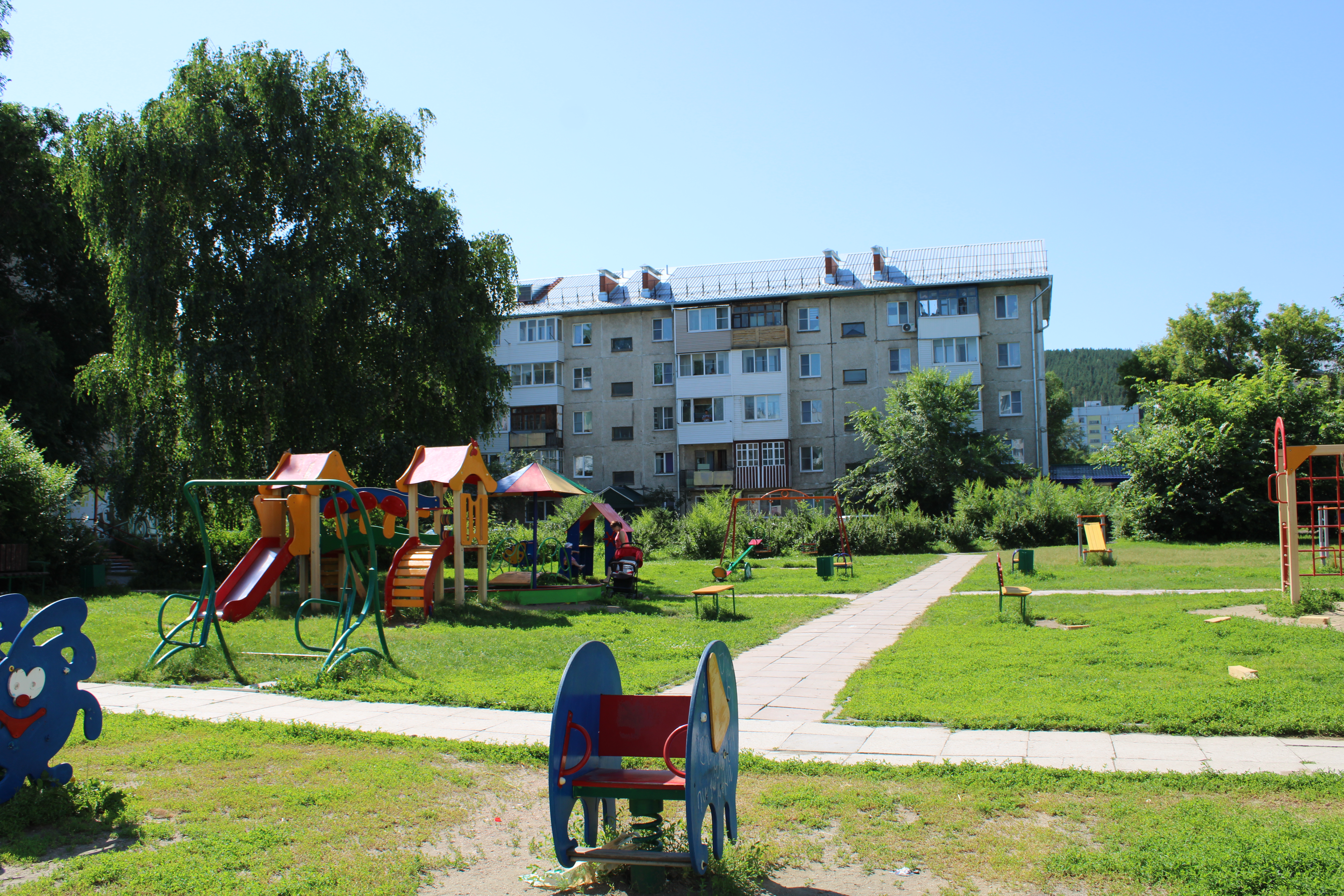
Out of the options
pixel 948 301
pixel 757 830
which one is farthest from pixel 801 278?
pixel 757 830

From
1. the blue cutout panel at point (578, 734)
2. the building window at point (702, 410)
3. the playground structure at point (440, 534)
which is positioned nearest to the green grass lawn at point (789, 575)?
the playground structure at point (440, 534)

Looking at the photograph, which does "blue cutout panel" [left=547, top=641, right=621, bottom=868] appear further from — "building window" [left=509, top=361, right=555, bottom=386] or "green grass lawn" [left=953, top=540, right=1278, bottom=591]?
"building window" [left=509, top=361, right=555, bottom=386]

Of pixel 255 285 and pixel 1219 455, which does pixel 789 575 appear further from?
pixel 1219 455

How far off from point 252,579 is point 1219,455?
99.3ft

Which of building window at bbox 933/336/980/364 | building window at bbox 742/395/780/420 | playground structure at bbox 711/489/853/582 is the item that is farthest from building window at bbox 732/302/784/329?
playground structure at bbox 711/489/853/582

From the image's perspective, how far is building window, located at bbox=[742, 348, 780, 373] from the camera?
50.8 metres

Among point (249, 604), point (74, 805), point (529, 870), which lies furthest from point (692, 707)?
point (249, 604)

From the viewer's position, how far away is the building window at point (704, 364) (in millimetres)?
51281

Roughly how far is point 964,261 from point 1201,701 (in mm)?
46023

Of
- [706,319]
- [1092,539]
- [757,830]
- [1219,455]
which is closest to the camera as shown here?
[757,830]

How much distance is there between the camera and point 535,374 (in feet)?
180

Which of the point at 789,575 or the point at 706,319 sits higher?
the point at 706,319

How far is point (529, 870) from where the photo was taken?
4.56 meters

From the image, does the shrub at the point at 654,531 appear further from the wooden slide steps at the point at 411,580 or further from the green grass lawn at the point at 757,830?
the green grass lawn at the point at 757,830
